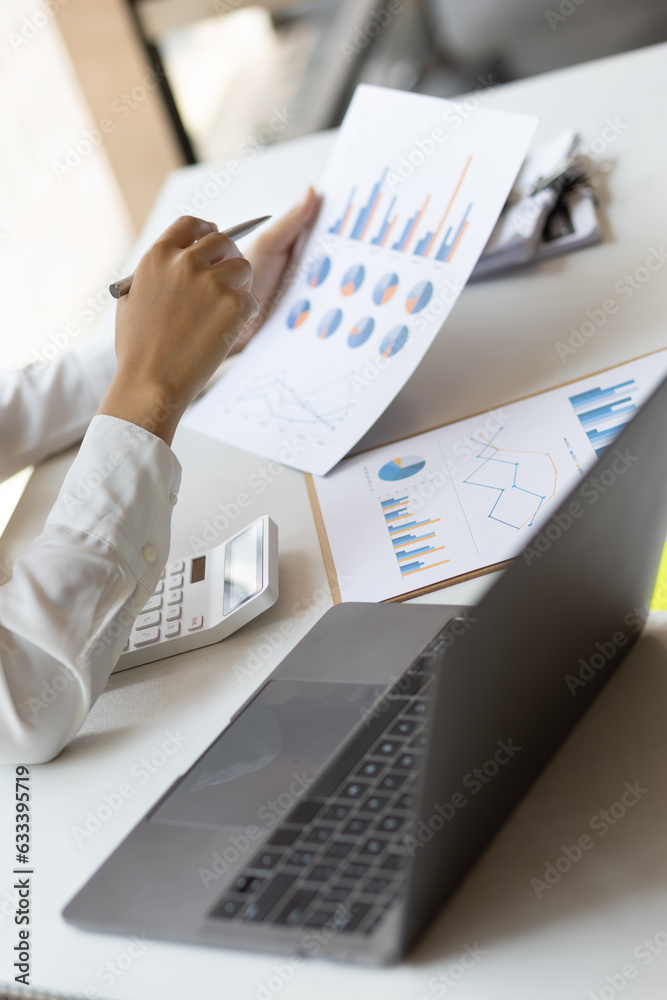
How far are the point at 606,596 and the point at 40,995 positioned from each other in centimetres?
41

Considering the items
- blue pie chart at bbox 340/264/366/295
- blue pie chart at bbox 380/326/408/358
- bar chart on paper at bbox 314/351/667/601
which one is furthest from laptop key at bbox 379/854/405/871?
blue pie chart at bbox 340/264/366/295

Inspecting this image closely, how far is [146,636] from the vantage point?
726mm

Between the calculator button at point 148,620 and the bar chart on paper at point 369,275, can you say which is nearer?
the calculator button at point 148,620

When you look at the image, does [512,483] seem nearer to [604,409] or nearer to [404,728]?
[604,409]

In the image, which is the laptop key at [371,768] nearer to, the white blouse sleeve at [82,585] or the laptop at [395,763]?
the laptop at [395,763]

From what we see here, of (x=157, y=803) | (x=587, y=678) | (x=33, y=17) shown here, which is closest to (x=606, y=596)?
(x=587, y=678)

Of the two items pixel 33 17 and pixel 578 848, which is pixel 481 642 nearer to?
pixel 578 848

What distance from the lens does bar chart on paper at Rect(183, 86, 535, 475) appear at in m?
0.86

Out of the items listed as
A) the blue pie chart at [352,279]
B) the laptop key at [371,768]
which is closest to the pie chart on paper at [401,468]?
the blue pie chart at [352,279]

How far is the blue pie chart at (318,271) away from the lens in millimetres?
1002

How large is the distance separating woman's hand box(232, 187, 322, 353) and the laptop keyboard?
24.6 inches

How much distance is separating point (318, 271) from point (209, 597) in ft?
1.47

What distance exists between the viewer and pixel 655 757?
1.74 feet

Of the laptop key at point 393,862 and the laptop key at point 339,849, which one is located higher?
the laptop key at point 339,849
